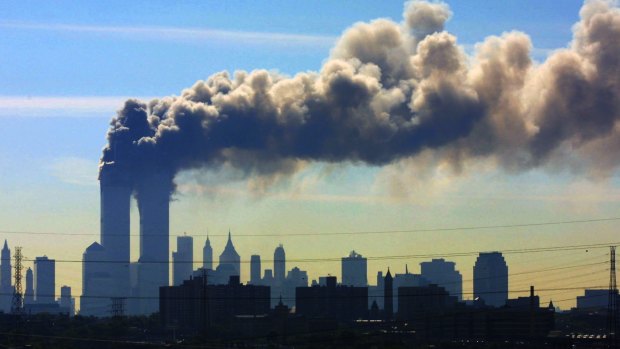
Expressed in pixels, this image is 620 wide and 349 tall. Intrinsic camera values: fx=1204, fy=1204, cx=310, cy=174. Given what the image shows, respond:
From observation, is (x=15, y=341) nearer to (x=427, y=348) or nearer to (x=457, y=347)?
(x=427, y=348)

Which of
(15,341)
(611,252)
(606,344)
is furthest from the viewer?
(15,341)

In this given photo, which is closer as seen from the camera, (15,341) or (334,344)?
(15,341)

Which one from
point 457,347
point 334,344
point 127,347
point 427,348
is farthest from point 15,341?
point 457,347

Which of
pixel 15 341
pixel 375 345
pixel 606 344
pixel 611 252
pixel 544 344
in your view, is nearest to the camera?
pixel 611 252

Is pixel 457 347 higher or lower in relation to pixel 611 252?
lower

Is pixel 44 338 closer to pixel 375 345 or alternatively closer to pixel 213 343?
pixel 213 343

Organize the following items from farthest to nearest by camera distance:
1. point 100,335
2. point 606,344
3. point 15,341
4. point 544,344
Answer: point 100,335, point 544,344, point 15,341, point 606,344

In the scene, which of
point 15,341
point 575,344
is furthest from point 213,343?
point 575,344

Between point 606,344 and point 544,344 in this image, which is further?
point 544,344

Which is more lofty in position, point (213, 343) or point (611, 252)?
point (611, 252)

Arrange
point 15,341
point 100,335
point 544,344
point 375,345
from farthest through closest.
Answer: point 100,335 → point 544,344 → point 375,345 → point 15,341
